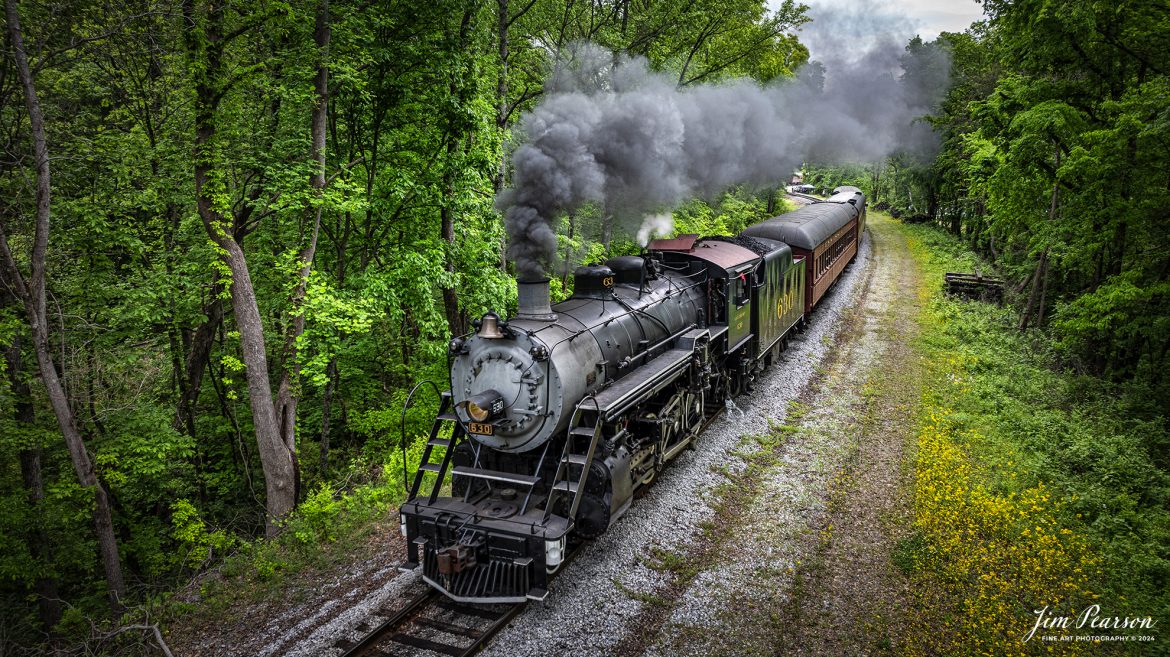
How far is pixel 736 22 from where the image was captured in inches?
783

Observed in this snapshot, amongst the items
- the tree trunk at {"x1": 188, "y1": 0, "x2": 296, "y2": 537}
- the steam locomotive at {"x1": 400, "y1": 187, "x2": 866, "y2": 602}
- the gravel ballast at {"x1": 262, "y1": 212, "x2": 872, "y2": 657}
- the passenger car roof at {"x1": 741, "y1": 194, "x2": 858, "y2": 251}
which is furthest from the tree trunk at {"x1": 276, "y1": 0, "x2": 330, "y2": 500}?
the passenger car roof at {"x1": 741, "y1": 194, "x2": 858, "y2": 251}

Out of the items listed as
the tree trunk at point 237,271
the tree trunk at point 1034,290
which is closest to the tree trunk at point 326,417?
the tree trunk at point 237,271

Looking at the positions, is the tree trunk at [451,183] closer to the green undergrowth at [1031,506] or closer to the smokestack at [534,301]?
the smokestack at [534,301]

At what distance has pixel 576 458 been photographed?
716 cm

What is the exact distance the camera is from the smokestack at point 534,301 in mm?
7793

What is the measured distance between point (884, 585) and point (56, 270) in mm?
13759

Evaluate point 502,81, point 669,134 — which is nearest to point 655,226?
point 669,134

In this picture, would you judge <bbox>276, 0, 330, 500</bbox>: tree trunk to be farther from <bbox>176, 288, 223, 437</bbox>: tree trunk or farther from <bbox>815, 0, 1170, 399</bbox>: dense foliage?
<bbox>815, 0, 1170, 399</bbox>: dense foliage

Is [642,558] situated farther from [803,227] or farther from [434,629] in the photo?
[803,227]

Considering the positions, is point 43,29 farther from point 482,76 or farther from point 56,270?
point 482,76

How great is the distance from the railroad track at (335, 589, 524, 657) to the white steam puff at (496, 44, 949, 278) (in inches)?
157

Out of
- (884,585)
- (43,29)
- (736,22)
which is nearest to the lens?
(884,585)

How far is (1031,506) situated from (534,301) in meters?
7.74

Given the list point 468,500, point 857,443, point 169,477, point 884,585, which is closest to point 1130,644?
point 884,585
